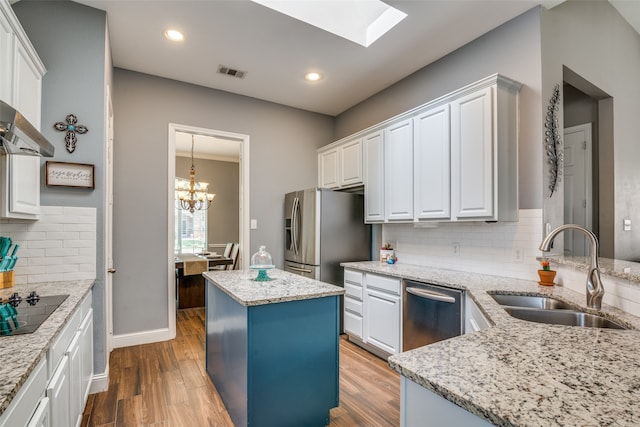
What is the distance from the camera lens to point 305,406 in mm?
1981

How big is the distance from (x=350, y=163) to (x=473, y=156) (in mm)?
1633

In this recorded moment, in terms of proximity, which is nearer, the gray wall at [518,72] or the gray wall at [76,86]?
the gray wall at [76,86]

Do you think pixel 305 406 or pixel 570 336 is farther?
pixel 305 406

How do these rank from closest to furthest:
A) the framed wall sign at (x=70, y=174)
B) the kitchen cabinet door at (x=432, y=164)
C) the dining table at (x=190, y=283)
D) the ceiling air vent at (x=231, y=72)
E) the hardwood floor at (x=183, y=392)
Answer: the hardwood floor at (x=183, y=392) < the framed wall sign at (x=70, y=174) < the kitchen cabinet door at (x=432, y=164) < the ceiling air vent at (x=231, y=72) < the dining table at (x=190, y=283)

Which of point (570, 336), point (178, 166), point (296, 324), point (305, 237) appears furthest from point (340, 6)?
point (178, 166)

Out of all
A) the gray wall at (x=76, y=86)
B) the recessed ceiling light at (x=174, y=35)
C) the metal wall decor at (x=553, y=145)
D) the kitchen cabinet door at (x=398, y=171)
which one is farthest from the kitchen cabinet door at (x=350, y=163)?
the gray wall at (x=76, y=86)

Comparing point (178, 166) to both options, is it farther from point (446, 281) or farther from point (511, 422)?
point (511, 422)

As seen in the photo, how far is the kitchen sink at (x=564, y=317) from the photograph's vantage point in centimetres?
147

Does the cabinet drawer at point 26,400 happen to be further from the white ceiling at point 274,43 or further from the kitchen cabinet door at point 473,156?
the kitchen cabinet door at point 473,156

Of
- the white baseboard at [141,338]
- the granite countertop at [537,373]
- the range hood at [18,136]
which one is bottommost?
the white baseboard at [141,338]

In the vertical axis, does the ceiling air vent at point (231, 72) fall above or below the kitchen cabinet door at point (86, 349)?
above

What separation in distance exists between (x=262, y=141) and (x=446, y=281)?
2.87 m

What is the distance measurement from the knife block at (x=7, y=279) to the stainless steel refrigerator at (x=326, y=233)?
8.05ft

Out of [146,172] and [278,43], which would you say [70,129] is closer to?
[146,172]
